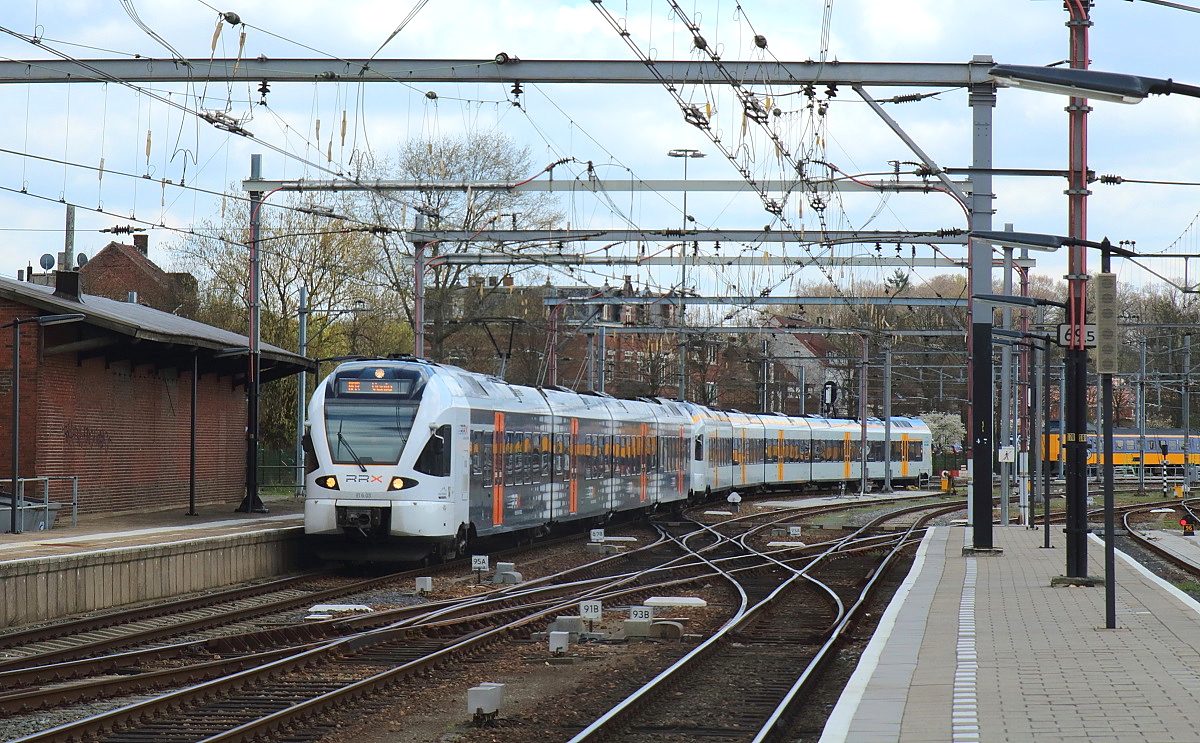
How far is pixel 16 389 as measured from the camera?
2270 cm

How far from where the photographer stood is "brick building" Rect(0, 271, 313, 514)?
25047 mm

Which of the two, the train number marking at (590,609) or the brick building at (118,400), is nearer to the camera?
the train number marking at (590,609)

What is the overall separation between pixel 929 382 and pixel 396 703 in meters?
78.5

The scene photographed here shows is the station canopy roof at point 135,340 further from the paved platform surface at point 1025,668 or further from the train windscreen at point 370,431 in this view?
the paved platform surface at point 1025,668

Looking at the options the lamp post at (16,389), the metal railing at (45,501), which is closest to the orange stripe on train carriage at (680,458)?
the metal railing at (45,501)

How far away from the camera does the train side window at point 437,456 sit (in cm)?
2216

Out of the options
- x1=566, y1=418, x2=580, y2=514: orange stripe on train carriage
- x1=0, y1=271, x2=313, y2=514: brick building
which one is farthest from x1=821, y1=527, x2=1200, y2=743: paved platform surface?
x1=0, y1=271, x2=313, y2=514: brick building

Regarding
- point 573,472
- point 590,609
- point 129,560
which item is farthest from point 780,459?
point 590,609

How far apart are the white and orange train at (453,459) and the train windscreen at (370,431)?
0.01 metres

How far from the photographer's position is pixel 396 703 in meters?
11.6

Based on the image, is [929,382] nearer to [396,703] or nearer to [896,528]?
[896,528]

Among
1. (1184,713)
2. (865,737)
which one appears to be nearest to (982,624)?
(1184,713)

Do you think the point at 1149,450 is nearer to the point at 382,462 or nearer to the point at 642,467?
the point at 642,467

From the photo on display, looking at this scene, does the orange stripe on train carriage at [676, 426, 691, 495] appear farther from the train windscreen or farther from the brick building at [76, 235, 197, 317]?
the brick building at [76, 235, 197, 317]
